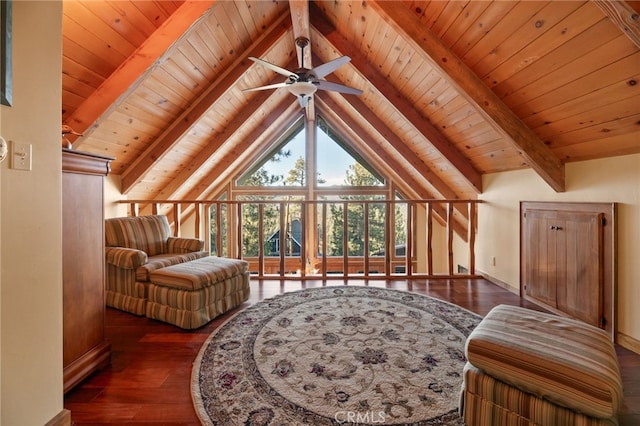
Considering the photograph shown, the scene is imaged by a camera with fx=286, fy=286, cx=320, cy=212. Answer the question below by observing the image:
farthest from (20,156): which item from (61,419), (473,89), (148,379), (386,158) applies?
(386,158)

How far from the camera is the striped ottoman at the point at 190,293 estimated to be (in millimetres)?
2270

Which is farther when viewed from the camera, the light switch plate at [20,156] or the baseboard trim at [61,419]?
the baseboard trim at [61,419]

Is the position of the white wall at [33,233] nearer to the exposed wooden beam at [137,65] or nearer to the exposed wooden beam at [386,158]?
the exposed wooden beam at [137,65]

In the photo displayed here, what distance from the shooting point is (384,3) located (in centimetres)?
223

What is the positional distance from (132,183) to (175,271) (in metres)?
1.96

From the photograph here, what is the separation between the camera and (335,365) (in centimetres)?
174

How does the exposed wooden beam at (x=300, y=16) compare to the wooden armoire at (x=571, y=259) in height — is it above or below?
above

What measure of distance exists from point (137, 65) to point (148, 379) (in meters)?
2.28

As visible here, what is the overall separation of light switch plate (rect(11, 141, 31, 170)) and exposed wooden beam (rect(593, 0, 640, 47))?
8.52 feet

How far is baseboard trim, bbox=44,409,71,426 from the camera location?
3.92 feet

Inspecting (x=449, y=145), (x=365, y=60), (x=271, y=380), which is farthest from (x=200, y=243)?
(x=449, y=145)

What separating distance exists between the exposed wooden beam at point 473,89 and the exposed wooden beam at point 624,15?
0.97m

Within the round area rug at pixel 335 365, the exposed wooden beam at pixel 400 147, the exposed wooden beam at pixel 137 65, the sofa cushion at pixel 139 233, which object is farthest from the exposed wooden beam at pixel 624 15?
the sofa cushion at pixel 139 233

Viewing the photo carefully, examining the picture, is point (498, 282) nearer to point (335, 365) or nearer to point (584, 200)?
point (584, 200)
